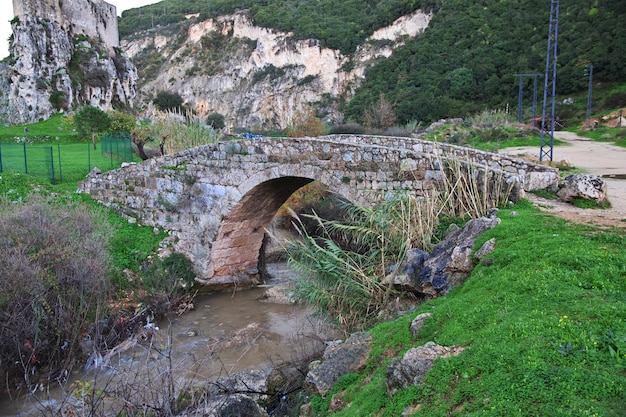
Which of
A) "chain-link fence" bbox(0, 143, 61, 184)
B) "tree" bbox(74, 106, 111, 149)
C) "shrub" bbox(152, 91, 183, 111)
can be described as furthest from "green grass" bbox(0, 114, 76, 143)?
"shrub" bbox(152, 91, 183, 111)

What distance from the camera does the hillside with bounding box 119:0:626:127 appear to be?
3347 cm

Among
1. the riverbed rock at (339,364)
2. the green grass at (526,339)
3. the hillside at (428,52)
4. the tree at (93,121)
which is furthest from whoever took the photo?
the hillside at (428,52)

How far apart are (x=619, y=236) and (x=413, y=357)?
2652mm

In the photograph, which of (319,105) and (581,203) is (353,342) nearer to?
(581,203)

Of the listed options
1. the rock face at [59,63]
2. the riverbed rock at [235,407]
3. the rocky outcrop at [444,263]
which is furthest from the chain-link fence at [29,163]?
the rock face at [59,63]

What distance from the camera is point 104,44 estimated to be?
125 ft

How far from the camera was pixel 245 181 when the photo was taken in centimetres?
1040

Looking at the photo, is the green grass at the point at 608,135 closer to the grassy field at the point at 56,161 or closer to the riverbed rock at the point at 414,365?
the riverbed rock at the point at 414,365

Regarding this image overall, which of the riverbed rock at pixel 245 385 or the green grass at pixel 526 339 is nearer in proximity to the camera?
the green grass at pixel 526 339

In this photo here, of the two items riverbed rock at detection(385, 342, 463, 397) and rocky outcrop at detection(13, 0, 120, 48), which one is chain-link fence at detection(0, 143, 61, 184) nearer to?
A: riverbed rock at detection(385, 342, 463, 397)

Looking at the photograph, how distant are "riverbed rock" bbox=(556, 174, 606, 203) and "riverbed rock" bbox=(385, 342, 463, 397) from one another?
473cm

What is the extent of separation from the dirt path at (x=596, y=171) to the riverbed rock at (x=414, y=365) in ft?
9.99

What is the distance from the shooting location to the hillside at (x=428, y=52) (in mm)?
33469

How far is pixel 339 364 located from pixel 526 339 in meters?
2.03
